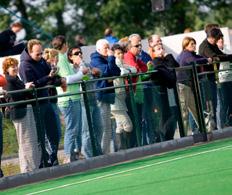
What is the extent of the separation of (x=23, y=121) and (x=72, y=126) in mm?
1087

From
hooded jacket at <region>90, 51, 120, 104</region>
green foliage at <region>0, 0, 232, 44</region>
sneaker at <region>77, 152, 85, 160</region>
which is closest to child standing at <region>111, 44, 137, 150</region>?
Answer: hooded jacket at <region>90, 51, 120, 104</region>

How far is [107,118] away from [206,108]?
2873 millimetres

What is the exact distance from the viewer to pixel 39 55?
55.6 ft

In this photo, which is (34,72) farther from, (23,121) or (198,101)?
(198,101)

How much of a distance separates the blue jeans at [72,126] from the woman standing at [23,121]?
682 mm

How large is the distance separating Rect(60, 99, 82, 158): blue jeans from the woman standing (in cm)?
68

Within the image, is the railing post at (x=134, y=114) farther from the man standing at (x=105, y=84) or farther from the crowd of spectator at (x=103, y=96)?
the man standing at (x=105, y=84)

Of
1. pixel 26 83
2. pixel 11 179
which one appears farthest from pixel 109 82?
pixel 11 179

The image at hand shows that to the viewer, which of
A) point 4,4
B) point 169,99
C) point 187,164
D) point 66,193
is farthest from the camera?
point 4,4

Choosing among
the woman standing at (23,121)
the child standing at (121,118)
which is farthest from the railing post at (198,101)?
the woman standing at (23,121)

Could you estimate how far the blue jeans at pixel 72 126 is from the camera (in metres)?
17.0

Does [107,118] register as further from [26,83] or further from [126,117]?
[26,83]

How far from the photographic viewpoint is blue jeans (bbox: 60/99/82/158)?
17.0 meters

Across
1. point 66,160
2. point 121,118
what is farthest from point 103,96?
point 66,160
